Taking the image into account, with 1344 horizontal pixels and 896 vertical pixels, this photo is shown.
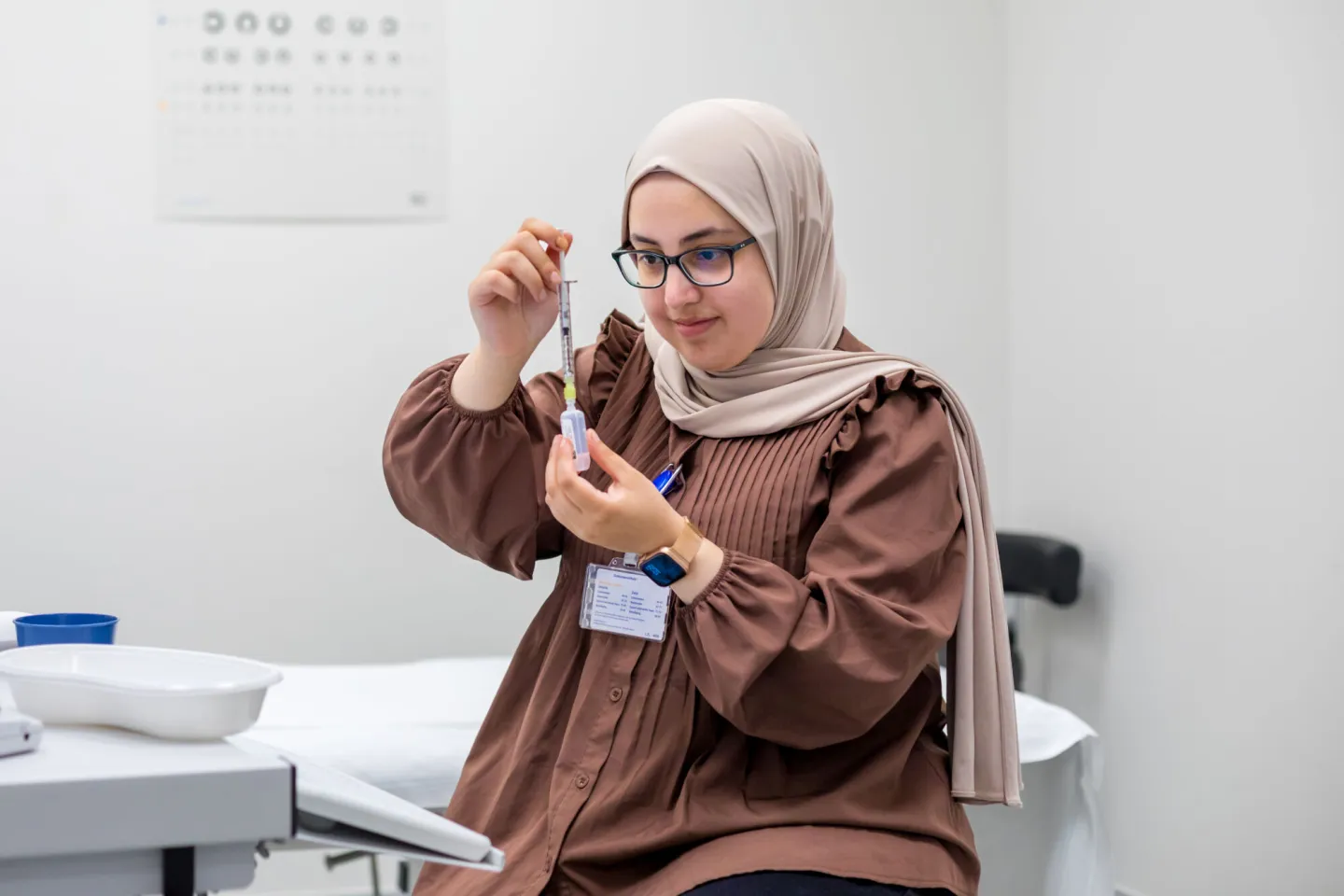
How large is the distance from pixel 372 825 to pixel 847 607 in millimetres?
529

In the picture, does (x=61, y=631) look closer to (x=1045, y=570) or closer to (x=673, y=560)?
(x=673, y=560)

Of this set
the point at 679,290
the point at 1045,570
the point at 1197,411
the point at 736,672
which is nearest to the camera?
the point at 736,672

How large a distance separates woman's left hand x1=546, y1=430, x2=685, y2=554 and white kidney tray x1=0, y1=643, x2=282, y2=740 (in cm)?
33

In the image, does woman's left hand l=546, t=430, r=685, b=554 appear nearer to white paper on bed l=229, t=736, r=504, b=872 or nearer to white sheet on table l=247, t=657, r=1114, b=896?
white paper on bed l=229, t=736, r=504, b=872

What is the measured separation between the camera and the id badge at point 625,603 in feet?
4.52

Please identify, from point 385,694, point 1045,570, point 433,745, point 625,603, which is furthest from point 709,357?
point 1045,570

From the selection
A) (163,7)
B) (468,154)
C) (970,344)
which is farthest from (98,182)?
(970,344)

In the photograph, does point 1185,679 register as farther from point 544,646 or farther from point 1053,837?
point 544,646

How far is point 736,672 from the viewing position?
3.86 ft

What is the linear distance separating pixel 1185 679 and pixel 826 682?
1.59 m

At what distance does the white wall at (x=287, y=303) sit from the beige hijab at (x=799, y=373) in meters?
1.52

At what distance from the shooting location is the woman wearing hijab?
122 centimetres

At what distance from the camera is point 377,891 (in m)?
2.62

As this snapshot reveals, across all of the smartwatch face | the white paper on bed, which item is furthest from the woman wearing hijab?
the white paper on bed
